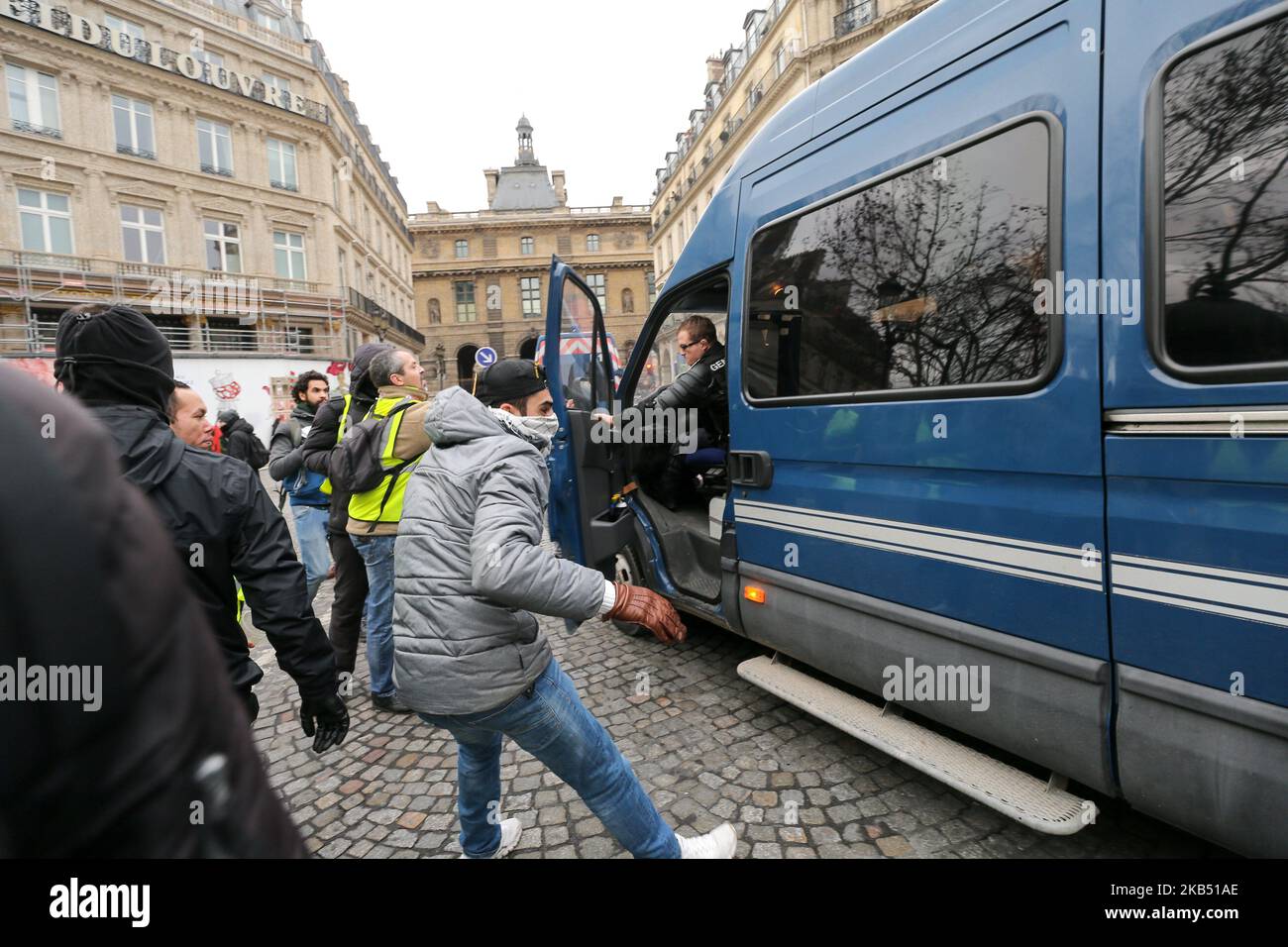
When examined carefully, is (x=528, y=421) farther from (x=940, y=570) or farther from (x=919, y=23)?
(x=919, y=23)

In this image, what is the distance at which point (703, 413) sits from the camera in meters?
4.64

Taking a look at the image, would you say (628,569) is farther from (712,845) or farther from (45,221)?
(45,221)

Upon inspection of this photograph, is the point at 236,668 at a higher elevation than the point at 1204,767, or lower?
higher

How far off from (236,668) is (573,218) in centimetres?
6349

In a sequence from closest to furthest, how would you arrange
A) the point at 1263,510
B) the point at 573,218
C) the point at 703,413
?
the point at 1263,510 < the point at 703,413 < the point at 573,218

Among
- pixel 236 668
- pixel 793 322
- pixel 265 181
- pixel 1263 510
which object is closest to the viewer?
pixel 1263 510

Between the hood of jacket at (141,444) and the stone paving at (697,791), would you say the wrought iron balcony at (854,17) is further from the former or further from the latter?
the hood of jacket at (141,444)

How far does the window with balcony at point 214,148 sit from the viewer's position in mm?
27359

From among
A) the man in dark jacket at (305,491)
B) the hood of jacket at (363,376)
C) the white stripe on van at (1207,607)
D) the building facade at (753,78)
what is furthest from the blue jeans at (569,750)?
the building facade at (753,78)

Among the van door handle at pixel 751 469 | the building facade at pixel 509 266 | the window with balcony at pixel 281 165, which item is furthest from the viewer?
the building facade at pixel 509 266

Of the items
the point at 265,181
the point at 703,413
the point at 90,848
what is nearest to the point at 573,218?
Result: the point at 265,181

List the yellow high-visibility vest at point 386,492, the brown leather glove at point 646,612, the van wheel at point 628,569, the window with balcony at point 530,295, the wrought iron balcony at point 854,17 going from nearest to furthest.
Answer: the brown leather glove at point 646,612 < the yellow high-visibility vest at point 386,492 < the van wheel at point 628,569 < the wrought iron balcony at point 854,17 < the window with balcony at point 530,295

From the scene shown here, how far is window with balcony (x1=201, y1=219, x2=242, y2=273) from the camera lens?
27.3 m

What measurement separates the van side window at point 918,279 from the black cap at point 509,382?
1.25m
